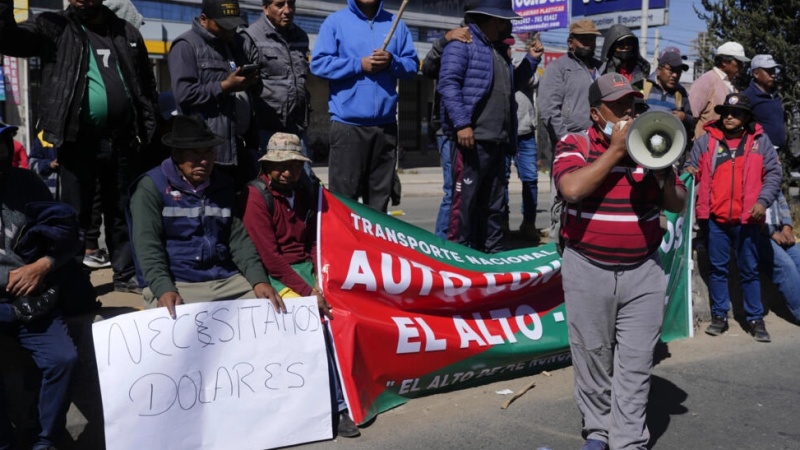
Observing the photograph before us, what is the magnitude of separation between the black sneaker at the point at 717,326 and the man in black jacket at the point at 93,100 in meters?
4.54

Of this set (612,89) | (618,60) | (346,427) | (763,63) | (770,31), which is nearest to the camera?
(612,89)

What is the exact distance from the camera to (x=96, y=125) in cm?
524

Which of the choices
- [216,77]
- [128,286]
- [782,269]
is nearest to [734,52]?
[782,269]

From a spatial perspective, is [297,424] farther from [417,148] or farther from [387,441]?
[417,148]

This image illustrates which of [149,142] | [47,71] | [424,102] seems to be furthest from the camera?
[424,102]

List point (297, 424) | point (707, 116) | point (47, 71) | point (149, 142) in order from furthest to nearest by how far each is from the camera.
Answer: point (707, 116) < point (149, 142) < point (47, 71) < point (297, 424)

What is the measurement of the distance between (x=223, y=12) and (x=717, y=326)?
15.1 feet

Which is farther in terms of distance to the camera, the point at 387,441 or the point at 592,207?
the point at 387,441

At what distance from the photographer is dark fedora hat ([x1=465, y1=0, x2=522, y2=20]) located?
6430mm

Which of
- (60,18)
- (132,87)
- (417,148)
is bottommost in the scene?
(417,148)

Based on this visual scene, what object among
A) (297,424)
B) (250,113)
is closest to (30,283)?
(297,424)

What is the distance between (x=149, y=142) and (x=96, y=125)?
383mm

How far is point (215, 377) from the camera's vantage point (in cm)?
419

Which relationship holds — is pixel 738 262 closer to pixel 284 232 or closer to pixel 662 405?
pixel 662 405
